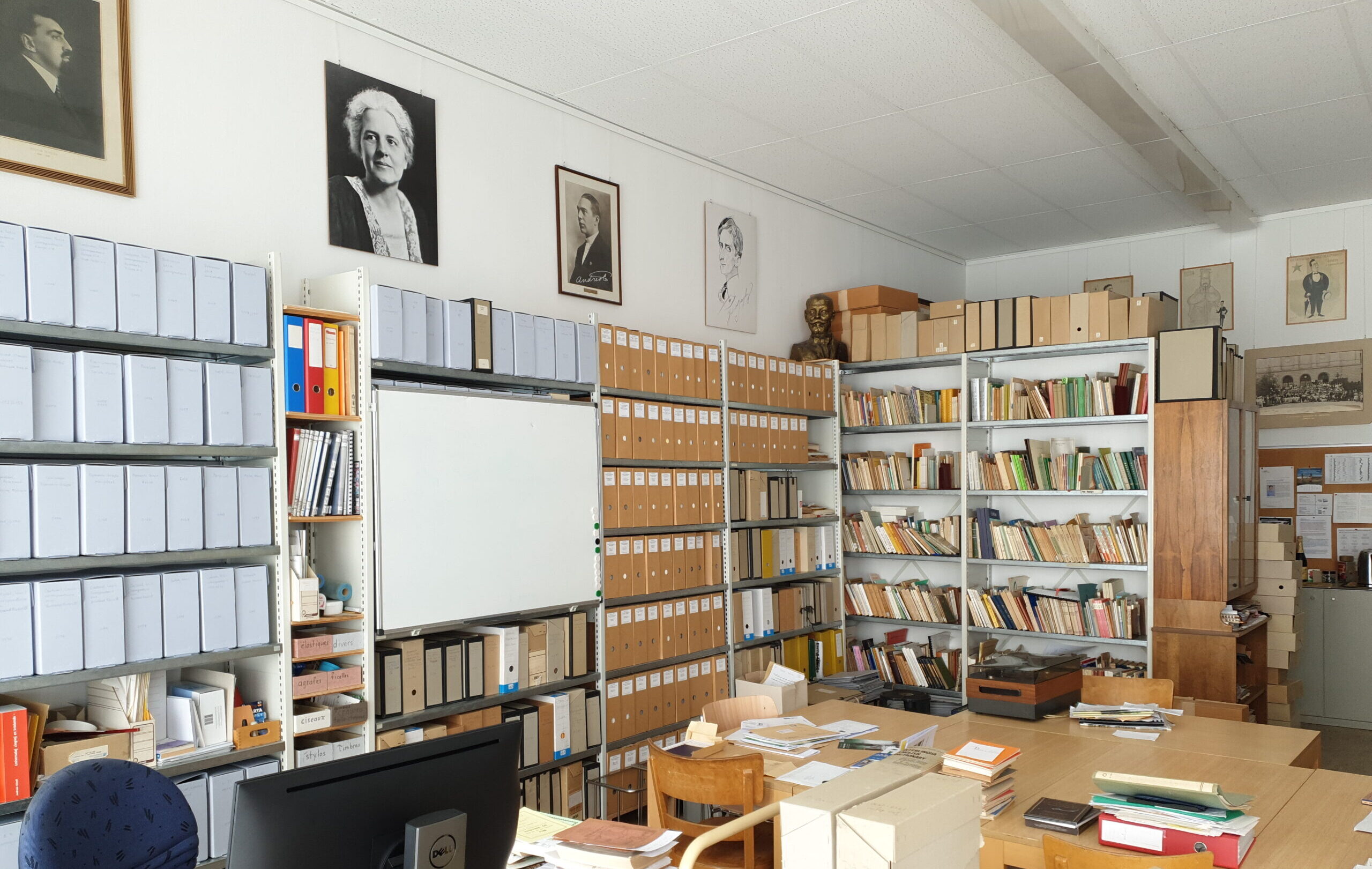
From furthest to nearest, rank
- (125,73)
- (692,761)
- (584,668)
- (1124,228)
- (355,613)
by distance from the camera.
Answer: (1124,228), (584,668), (355,613), (125,73), (692,761)

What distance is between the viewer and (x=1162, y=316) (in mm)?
5664

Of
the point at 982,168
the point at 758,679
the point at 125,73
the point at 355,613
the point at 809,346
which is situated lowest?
the point at 758,679

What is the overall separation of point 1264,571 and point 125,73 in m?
6.37

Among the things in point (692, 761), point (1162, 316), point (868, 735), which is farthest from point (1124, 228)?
point (692, 761)

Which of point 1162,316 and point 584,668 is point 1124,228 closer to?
point 1162,316

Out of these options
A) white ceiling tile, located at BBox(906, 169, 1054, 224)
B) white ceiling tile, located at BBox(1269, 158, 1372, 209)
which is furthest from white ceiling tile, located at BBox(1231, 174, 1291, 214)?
white ceiling tile, located at BBox(906, 169, 1054, 224)

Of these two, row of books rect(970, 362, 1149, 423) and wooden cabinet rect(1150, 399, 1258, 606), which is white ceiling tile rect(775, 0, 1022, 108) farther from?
wooden cabinet rect(1150, 399, 1258, 606)

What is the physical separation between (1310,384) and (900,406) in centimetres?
307

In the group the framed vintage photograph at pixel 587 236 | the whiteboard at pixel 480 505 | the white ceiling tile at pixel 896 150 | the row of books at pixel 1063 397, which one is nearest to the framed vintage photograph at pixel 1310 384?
the row of books at pixel 1063 397

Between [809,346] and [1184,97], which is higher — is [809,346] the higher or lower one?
the lower one

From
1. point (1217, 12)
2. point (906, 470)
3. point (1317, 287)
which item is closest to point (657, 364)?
point (906, 470)

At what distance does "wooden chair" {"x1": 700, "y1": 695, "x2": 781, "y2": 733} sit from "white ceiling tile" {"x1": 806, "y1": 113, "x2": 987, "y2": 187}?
3.01 m

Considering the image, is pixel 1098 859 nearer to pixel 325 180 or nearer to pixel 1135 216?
pixel 325 180

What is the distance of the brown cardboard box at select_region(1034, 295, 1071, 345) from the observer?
5.68 meters
